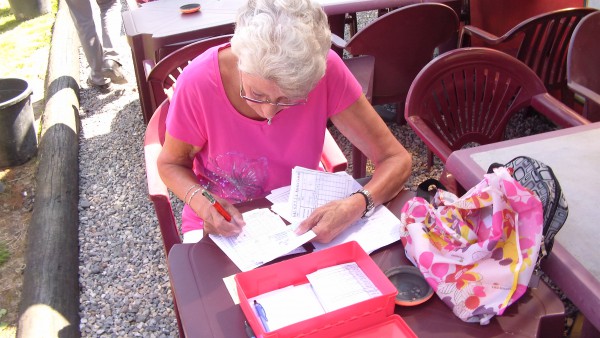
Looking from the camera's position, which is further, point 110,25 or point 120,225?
point 110,25

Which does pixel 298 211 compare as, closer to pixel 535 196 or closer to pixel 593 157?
pixel 535 196

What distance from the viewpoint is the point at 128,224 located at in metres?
3.42

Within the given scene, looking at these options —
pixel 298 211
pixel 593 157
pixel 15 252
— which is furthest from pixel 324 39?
pixel 15 252

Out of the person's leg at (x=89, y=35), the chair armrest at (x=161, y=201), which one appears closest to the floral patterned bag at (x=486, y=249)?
the chair armrest at (x=161, y=201)

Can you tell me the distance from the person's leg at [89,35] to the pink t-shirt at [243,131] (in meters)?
3.37

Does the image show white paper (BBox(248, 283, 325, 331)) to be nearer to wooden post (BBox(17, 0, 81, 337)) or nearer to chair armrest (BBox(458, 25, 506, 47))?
wooden post (BBox(17, 0, 81, 337))

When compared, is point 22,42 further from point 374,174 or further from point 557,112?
point 557,112

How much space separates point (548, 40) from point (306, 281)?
2.72 m

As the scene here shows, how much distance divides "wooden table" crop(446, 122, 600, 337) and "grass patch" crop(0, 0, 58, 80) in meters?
4.75

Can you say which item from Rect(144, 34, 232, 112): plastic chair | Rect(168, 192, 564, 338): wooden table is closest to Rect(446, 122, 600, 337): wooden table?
Rect(168, 192, 564, 338): wooden table

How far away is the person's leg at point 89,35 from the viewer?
4801 mm

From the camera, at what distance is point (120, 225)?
341 centimetres

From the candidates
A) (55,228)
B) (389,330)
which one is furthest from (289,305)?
(55,228)

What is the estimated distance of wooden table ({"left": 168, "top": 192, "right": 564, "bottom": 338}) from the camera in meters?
1.29
